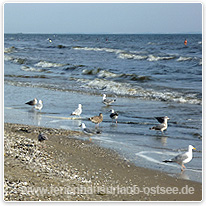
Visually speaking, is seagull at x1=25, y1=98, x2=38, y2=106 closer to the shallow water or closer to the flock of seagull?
the flock of seagull

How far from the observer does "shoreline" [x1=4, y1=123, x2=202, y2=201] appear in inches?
233

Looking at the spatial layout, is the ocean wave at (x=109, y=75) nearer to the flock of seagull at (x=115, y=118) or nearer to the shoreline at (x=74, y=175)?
the flock of seagull at (x=115, y=118)

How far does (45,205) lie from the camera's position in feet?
18.2

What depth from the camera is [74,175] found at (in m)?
6.89

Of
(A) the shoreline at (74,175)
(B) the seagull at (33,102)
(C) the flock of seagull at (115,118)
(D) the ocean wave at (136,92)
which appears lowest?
(A) the shoreline at (74,175)

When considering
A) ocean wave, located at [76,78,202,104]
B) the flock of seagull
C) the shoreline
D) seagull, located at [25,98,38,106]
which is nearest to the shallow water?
ocean wave, located at [76,78,202,104]

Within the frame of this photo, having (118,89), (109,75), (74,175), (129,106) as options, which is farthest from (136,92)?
(74,175)

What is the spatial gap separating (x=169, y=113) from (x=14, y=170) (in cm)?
847

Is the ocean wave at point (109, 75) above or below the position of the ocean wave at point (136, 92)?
above

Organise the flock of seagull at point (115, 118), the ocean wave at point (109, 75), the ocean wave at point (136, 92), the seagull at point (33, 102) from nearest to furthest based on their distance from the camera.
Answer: the flock of seagull at point (115, 118), the seagull at point (33, 102), the ocean wave at point (136, 92), the ocean wave at point (109, 75)

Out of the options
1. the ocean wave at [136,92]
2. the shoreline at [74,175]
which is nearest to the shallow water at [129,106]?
the ocean wave at [136,92]

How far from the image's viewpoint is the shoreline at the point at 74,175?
19.4 feet

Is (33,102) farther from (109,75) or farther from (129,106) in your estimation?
(109,75)

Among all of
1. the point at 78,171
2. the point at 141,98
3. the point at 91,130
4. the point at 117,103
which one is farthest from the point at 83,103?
the point at 78,171
